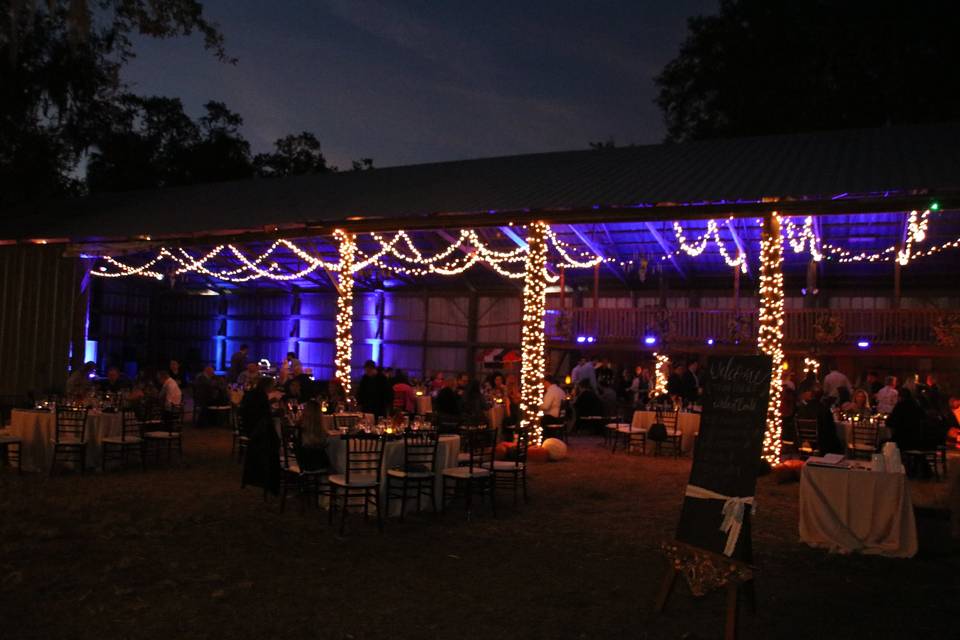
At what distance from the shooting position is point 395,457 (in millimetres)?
7910

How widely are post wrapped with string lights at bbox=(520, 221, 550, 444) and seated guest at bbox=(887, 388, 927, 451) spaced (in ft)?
15.5

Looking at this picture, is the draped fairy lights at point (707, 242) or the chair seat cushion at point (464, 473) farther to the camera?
the draped fairy lights at point (707, 242)

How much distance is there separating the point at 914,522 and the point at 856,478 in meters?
0.53

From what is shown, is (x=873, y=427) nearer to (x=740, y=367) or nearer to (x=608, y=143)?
(x=740, y=367)

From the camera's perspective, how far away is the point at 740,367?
482cm

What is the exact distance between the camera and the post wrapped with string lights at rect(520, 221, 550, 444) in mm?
12469

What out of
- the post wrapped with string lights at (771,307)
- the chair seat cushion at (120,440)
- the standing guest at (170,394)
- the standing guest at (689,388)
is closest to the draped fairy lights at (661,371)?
the standing guest at (689,388)

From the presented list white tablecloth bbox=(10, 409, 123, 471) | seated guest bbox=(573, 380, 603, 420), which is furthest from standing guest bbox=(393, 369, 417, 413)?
white tablecloth bbox=(10, 409, 123, 471)

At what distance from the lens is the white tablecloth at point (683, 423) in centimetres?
Result: 1297

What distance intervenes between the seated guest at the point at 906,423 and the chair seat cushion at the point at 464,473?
5.77 m

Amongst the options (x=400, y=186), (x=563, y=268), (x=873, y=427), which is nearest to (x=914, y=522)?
(x=873, y=427)

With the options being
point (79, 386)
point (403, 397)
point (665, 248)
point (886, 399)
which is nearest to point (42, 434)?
point (79, 386)

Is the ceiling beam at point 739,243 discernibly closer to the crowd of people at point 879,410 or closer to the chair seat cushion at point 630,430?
the crowd of people at point 879,410

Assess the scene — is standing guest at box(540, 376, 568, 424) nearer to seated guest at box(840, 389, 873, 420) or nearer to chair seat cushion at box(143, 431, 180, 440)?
seated guest at box(840, 389, 873, 420)
